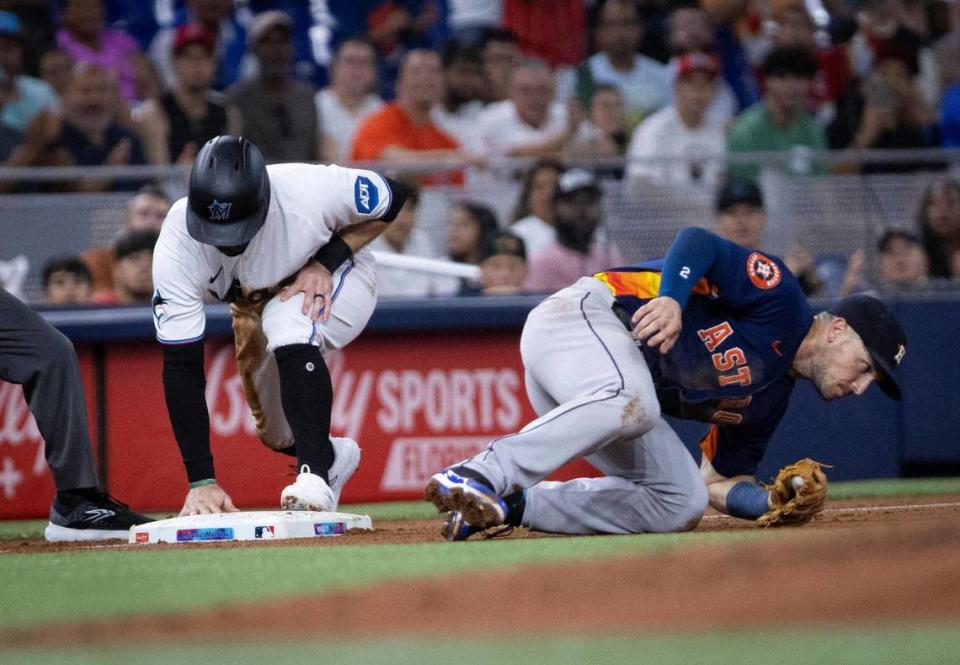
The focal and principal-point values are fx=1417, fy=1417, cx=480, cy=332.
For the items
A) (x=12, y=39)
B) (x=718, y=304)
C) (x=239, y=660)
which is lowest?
(x=239, y=660)

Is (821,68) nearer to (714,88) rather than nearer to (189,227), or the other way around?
(714,88)

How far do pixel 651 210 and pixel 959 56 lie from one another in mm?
4449

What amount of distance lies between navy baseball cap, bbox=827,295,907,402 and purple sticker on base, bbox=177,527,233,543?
2243 millimetres

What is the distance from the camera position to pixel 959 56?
37.8 ft

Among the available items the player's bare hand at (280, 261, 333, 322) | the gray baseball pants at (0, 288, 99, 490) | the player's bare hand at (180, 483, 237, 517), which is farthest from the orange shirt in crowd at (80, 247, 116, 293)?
the player's bare hand at (180, 483, 237, 517)

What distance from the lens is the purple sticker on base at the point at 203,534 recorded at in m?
4.94

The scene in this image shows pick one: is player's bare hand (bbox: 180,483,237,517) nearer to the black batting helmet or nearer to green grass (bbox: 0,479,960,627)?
green grass (bbox: 0,479,960,627)

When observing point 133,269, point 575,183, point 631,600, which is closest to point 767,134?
point 575,183

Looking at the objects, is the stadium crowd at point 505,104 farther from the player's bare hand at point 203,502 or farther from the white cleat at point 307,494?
the white cleat at point 307,494

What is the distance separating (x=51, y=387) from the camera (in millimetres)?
5508

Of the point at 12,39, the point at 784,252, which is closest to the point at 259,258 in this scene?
the point at 784,252

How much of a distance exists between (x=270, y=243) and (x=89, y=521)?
135 centimetres

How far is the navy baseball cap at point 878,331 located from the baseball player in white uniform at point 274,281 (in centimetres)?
179

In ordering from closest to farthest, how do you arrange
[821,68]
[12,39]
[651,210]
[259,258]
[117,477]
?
[259,258]
[117,477]
[651,210]
[12,39]
[821,68]
